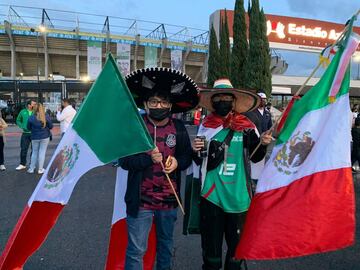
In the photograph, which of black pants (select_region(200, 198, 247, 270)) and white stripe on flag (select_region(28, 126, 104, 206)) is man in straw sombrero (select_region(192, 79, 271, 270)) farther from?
white stripe on flag (select_region(28, 126, 104, 206))

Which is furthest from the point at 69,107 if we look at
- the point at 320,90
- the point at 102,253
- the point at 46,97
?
the point at 46,97

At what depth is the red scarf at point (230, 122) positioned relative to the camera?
2.76 meters

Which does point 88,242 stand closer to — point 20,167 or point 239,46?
point 20,167

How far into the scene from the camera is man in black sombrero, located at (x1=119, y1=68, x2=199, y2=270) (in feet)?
8.62

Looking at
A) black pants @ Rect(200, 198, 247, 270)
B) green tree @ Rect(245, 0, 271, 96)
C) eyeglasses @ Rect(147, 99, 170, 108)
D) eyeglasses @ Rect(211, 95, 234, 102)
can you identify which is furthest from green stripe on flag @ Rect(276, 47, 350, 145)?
green tree @ Rect(245, 0, 271, 96)

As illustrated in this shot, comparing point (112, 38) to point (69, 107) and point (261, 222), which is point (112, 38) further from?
point (261, 222)

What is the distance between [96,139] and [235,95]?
1.21m

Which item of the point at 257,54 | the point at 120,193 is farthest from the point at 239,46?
the point at 120,193

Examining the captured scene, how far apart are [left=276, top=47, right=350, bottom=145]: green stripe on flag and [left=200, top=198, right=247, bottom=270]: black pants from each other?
2.33 ft

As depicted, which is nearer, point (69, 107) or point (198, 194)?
point (198, 194)

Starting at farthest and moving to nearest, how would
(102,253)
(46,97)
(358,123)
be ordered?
(46,97)
(358,123)
(102,253)

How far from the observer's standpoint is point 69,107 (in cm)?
1004

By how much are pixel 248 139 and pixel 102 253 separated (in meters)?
2.21

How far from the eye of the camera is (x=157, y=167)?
269 centimetres
